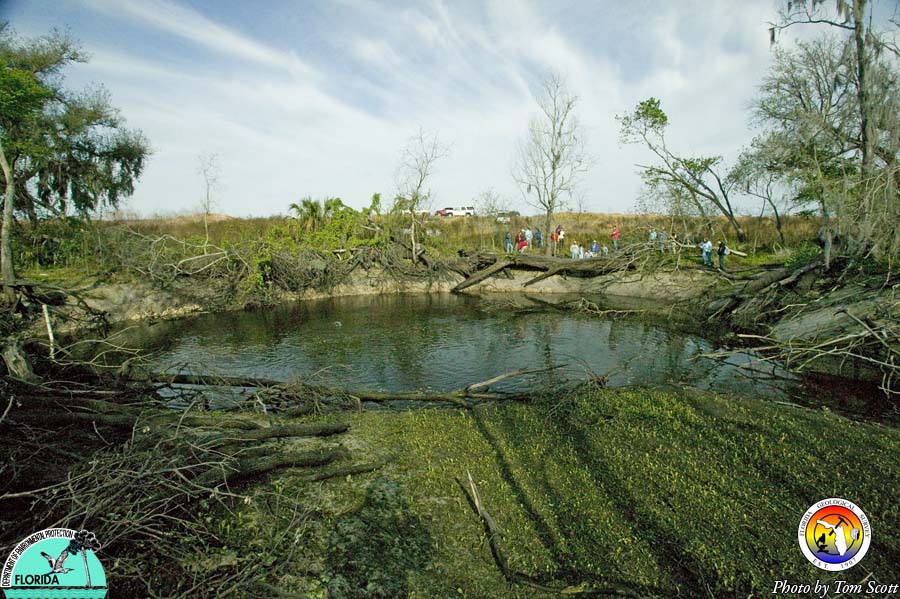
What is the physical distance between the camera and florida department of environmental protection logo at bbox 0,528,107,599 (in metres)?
2.57

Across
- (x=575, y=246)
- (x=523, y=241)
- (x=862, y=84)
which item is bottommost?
(x=575, y=246)

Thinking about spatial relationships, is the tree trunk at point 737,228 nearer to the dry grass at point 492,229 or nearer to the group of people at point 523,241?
the dry grass at point 492,229

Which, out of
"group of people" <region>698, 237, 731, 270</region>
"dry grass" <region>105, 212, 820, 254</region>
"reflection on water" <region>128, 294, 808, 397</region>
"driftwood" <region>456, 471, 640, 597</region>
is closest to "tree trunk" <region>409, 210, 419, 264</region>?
"dry grass" <region>105, 212, 820, 254</region>

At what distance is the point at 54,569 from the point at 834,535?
5.76 metres

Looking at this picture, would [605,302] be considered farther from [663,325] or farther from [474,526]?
[474,526]

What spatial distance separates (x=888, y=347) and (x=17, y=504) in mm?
12304

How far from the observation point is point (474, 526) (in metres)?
4.22

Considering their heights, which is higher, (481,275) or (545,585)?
(481,275)

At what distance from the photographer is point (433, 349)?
13.8 metres

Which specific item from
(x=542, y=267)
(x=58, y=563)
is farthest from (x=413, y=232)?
(x=58, y=563)

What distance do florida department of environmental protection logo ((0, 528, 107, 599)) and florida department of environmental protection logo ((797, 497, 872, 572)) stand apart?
5172 mm

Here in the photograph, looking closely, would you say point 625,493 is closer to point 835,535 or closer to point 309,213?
point 835,535

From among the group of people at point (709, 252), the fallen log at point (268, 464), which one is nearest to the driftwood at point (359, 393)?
the fallen log at point (268, 464)

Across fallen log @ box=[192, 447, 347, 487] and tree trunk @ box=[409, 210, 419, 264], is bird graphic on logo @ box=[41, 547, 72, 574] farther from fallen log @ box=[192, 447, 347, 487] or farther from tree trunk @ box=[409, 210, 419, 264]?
tree trunk @ box=[409, 210, 419, 264]
